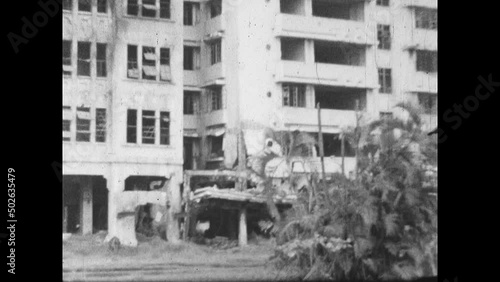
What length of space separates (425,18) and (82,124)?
7.34ft

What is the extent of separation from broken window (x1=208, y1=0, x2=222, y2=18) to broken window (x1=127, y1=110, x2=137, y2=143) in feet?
2.41

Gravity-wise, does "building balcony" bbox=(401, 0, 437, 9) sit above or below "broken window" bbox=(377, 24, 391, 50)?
above

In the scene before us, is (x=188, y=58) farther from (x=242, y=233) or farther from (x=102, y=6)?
(x=242, y=233)

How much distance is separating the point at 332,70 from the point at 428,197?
39.5 inches

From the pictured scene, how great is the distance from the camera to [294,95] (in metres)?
5.76

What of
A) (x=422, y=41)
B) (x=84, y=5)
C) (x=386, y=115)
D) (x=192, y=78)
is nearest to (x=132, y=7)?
(x=84, y=5)

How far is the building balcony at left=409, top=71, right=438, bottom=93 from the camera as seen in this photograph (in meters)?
6.00

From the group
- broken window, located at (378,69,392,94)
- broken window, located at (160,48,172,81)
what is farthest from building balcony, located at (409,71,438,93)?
broken window, located at (160,48,172,81)

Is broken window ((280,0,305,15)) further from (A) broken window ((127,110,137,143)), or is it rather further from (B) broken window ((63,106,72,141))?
(B) broken window ((63,106,72,141))

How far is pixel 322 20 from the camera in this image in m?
5.80

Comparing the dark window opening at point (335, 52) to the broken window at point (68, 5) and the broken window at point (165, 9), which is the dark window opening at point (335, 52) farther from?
the broken window at point (68, 5)
